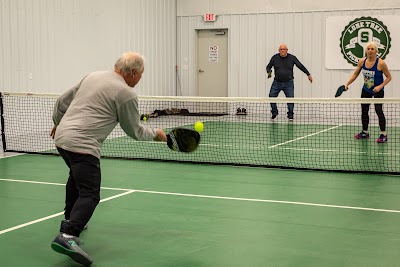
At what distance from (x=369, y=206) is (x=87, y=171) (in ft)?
11.3

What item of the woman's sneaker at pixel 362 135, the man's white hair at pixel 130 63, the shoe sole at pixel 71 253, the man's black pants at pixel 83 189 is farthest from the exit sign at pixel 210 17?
the shoe sole at pixel 71 253

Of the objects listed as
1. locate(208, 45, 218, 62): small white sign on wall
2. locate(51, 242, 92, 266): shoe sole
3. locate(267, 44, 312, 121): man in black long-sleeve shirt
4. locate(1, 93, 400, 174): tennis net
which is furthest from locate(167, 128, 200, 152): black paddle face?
locate(208, 45, 218, 62): small white sign on wall

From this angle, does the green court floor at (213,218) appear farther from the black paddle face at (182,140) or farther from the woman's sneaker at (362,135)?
the woman's sneaker at (362,135)

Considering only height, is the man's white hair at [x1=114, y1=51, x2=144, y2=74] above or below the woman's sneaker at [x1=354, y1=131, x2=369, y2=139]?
above

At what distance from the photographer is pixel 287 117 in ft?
60.1

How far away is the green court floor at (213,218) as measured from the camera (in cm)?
527

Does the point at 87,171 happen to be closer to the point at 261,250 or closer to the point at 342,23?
the point at 261,250

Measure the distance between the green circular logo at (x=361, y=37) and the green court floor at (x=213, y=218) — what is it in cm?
1040

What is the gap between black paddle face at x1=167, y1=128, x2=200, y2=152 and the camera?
221 inches

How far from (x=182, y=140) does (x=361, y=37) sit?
47.0 feet

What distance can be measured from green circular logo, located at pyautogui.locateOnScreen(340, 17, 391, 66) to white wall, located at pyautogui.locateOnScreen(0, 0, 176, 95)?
5.58 metres

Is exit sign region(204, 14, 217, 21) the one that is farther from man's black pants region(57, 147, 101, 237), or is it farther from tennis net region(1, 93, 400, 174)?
man's black pants region(57, 147, 101, 237)

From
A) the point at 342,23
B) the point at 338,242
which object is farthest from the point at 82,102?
the point at 342,23

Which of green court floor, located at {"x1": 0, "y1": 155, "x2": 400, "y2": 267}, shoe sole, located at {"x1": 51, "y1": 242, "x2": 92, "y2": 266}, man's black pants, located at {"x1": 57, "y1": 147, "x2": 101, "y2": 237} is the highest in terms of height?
man's black pants, located at {"x1": 57, "y1": 147, "x2": 101, "y2": 237}
